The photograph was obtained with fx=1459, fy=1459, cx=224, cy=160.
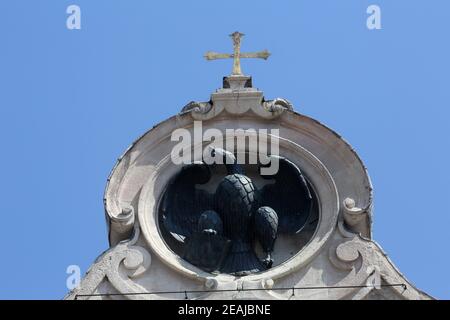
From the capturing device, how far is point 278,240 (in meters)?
20.8

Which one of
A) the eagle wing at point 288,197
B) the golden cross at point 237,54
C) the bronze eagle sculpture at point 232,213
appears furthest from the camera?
the golden cross at point 237,54

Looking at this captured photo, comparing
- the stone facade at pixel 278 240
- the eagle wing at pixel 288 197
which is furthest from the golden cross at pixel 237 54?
the eagle wing at pixel 288 197

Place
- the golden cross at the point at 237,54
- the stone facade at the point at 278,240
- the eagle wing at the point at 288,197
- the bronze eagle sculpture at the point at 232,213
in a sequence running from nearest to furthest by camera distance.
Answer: the stone facade at the point at 278,240, the bronze eagle sculpture at the point at 232,213, the eagle wing at the point at 288,197, the golden cross at the point at 237,54

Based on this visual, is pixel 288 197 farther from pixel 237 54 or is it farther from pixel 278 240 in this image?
pixel 237 54

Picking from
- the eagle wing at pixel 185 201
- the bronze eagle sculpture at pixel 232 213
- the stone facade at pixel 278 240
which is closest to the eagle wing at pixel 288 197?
the bronze eagle sculpture at pixel 232 213

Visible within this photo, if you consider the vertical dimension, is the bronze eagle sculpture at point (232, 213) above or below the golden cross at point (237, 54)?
below

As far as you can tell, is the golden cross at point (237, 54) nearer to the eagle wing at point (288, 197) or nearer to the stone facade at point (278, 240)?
the stone facade at point (278, 240)

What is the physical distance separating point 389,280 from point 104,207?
4.20 m

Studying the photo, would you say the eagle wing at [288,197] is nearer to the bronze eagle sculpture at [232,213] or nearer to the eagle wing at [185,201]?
the bronze eagle sculpture at [232,213]

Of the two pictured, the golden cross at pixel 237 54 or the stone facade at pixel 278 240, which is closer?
the stone facade at pixel 278 240

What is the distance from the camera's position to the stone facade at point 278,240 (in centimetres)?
1989

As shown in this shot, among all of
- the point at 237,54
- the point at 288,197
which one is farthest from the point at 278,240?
the point at 237,54

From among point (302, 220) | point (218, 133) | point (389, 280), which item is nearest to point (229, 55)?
point (218, 133)
